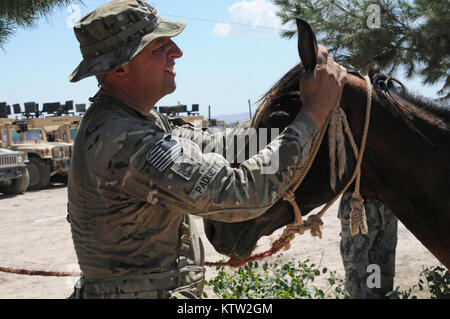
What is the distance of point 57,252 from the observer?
7418 millimetres

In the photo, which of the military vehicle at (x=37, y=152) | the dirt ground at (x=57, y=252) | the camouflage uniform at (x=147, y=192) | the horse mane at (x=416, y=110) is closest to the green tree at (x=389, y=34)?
the dirt ground at (x=57, y=252)

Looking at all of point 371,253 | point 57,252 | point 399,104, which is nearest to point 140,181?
point 399,104

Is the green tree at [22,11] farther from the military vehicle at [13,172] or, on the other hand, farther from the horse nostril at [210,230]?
the military vehicle at [13,172]

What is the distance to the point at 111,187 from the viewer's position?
5.17 ft

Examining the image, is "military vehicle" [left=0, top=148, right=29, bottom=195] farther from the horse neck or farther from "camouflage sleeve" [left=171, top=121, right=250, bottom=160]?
the horse neck

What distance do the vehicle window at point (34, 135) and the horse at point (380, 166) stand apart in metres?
16.6

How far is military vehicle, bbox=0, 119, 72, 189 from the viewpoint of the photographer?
1564cm

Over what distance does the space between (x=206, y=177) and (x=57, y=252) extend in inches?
258

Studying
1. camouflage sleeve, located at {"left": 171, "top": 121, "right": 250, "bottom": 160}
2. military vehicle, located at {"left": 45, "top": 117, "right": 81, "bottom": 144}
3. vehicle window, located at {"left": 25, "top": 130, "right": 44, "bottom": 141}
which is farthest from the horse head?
military vehicle, located at {"left": 45, "top": 117, "right": 81, "bottom": 144}

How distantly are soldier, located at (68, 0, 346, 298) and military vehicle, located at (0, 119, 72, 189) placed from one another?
14.7 meters

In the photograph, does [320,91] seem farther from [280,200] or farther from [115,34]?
[115,34]

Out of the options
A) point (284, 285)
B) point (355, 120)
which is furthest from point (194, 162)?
point (284, 285)

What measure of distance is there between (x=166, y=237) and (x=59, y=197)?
1285 centimetres
